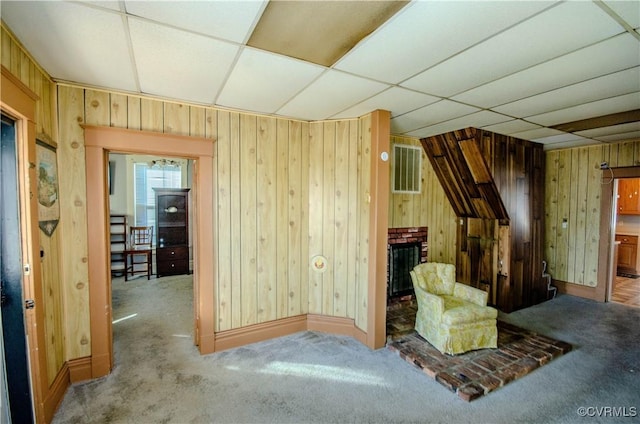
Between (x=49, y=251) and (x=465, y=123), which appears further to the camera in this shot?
(x=465, y=123)

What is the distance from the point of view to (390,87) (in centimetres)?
233

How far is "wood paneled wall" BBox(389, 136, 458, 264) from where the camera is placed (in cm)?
411

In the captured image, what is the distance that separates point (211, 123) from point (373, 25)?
1.97 meters

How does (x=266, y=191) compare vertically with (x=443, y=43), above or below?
below

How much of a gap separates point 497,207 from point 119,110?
15.1 feet

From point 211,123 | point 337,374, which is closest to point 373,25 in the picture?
point 211,123

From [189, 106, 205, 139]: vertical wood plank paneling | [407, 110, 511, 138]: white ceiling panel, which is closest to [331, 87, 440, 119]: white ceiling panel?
[407, 110, 511, 138]: white ceiling panel

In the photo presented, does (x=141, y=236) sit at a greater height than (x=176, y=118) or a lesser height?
lesser

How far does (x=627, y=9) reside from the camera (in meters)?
1.37

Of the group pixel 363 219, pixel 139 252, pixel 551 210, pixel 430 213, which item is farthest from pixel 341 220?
pixel 139 252

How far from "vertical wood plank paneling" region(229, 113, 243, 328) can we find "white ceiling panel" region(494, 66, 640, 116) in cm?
266

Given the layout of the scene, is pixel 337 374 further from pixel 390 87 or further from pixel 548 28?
pixel 548 28

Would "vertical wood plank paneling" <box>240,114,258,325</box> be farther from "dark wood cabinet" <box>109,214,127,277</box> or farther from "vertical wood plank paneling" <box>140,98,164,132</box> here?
"dark wood cabinet" <box>109,214,127,277</box>

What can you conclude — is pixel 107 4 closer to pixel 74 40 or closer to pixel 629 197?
pixel 74 40
